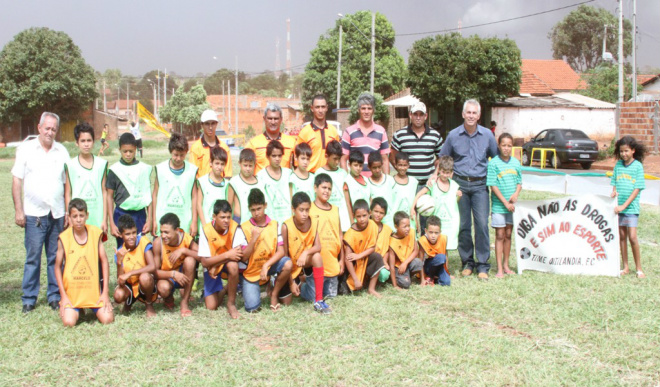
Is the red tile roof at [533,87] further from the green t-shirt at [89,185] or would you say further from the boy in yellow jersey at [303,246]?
the green t-shirt at [89,185]

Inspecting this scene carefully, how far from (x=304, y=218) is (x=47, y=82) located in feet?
144

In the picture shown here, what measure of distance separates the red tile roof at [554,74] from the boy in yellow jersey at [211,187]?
41993 mm

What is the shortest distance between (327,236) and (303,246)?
273 mm

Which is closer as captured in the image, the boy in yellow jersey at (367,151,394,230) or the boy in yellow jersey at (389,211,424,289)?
the boy in yellow jersey at (389,211,424,289)

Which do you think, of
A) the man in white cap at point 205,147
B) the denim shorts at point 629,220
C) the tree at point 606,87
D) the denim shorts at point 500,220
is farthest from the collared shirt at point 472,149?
the tree at point 606,87

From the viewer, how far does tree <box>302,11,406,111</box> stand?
4678 centimetres

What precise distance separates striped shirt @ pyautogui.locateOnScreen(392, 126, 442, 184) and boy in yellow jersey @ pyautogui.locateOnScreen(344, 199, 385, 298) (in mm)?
1125

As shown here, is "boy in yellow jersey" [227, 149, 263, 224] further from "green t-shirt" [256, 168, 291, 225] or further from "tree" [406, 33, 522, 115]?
"tree" [406, 33, 522, 115]

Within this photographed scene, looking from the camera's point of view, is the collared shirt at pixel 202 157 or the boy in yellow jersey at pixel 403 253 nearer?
the boy in yellow jersey at pixel 403 253

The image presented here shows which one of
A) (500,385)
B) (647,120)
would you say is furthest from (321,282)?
(647,120)

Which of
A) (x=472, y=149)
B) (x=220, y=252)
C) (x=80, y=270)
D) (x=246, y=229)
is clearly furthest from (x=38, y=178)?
(x=472, y=149)

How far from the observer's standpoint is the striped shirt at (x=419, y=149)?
23.3 ft

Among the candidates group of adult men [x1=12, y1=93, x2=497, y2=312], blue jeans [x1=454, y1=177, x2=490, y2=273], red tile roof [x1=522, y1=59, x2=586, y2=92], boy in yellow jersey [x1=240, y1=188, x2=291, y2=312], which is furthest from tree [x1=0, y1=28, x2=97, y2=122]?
boy in yellow jersey [x1=240, y1=188, x2=291, y2=312]

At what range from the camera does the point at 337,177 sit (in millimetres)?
6441
